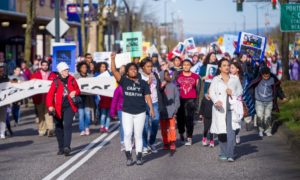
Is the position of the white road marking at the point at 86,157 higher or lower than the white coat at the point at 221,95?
lower

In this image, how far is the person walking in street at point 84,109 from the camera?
18.5 meters

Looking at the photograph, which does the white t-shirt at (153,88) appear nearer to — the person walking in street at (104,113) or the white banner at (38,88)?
the white banner at (38,88)

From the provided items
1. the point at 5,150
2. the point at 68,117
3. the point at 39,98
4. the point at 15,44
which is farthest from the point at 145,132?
the point at 15,44

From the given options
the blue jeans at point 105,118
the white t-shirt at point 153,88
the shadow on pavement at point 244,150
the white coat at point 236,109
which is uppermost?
the white t-shirt at point 153,88

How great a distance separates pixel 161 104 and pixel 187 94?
60.7 inches

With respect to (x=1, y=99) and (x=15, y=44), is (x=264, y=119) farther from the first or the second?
(x=15, y=44)

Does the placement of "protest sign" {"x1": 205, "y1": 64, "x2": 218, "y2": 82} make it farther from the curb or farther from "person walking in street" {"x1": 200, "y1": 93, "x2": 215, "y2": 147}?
"person walking in street" {"x1": 200, "y1": 93, "x2": 215, "y2": 147}

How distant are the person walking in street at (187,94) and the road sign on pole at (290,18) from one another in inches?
167

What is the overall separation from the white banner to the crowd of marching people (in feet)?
0.55

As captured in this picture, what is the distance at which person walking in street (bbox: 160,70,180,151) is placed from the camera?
1500 cm

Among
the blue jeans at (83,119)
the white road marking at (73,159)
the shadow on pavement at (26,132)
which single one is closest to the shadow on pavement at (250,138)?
the white road marking at (73,159)

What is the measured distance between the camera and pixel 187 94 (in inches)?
637

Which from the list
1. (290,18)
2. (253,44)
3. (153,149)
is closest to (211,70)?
(253,44)

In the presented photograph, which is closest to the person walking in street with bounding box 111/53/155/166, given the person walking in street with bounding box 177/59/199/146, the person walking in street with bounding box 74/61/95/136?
the person walking in street with bounding box 177/59/199/146
